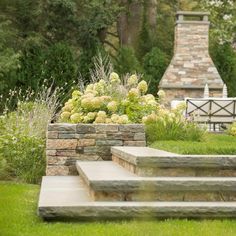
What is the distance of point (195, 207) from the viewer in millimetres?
4875

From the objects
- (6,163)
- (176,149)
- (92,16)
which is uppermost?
(92,16)

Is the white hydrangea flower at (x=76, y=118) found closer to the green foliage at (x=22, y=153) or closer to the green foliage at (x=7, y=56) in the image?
the green foliage at (x=22, y=153)

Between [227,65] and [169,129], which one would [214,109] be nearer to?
[169,129]

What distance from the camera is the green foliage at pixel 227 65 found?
18500 millimetres

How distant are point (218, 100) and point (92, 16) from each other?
5.55m

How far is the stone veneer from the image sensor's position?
766cm

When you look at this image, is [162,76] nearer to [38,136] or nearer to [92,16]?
[92,16]

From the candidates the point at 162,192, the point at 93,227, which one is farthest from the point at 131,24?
the point at 93,227

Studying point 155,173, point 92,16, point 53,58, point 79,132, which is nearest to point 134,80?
point 79,132

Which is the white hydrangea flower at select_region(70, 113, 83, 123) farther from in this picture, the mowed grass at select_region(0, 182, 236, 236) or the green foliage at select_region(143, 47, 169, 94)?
the green foliage at select_region(143, 47, 169, 94)

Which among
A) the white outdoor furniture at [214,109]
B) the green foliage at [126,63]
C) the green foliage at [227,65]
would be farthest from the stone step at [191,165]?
the green foliage at [227,65]

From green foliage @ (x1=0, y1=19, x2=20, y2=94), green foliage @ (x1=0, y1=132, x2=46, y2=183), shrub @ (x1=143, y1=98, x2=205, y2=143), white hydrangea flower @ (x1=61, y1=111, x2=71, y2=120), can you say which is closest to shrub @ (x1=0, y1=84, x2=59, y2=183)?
green foliage @ (x1=0, y1=132, x2=46, y2=183)

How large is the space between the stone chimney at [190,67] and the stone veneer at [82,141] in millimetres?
9786

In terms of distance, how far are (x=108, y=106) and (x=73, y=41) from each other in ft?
32.9
